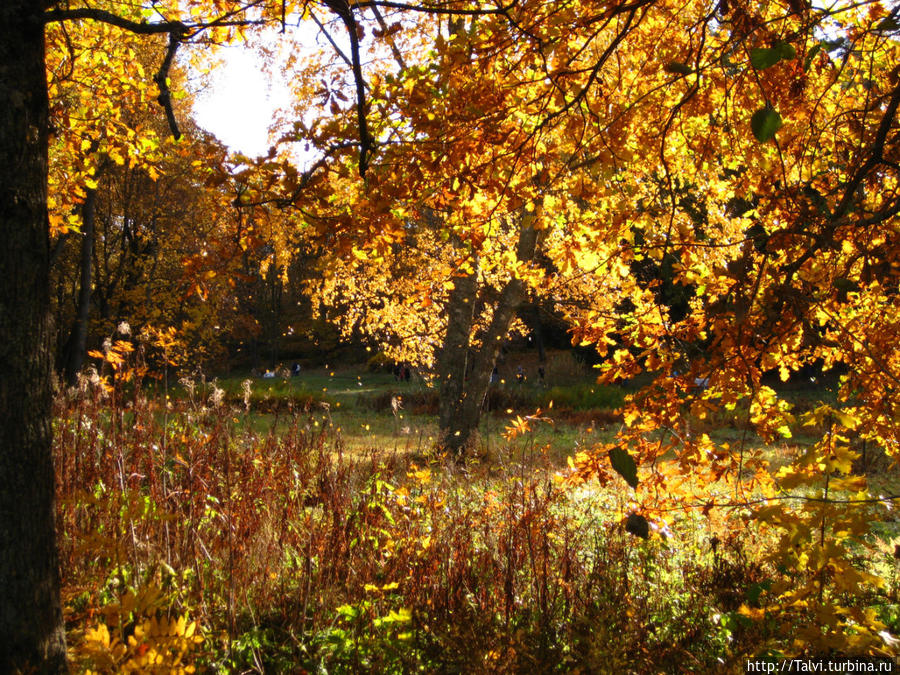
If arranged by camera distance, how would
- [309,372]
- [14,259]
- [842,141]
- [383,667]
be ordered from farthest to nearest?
[309,372] < [842,141] < [383,667] < [14,259]

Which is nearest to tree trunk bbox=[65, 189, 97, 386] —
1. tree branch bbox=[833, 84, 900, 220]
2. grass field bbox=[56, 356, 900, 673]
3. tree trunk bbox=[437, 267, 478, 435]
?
tree trunk bbox=[437, 267, 478, 435]

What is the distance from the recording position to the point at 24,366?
168 cm

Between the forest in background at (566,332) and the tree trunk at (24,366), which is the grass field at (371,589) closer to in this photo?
the forest in background at (566,332)

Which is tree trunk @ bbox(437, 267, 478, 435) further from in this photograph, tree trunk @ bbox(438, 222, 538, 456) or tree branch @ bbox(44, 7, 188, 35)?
tree branch @ bbox(44, 7, 188, 35)

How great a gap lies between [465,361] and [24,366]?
6687 mm

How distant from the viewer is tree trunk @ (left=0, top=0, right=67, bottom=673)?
165cm

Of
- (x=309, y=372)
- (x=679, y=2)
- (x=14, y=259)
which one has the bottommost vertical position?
(x=309, y=372)

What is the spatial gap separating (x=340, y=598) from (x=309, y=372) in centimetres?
2799

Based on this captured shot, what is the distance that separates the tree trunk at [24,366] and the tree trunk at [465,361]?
656 cm

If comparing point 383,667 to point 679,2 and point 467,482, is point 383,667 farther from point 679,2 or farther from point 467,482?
point 679,2

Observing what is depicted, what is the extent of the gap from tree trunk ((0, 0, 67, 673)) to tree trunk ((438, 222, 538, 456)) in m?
6.56

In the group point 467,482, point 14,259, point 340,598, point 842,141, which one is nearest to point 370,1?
point 14,259

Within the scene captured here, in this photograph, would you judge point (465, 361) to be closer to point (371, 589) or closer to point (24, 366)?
point (371, 589)

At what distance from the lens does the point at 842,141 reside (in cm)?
312
